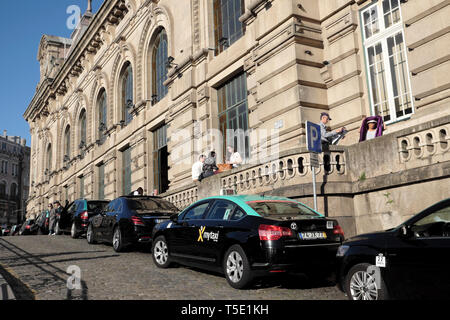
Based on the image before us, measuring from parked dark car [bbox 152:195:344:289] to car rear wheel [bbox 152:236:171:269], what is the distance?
2.00 ft

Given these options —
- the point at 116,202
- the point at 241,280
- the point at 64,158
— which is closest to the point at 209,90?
the point at 116,202

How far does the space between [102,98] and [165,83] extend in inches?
509

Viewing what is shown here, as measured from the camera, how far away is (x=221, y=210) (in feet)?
25.7

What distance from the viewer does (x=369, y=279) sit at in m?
5.50

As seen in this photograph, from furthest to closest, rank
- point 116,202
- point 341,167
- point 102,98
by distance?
1. point 102,98
2. point 116,202
3. point 341,167

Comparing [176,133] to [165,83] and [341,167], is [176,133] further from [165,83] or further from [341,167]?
[341,167]

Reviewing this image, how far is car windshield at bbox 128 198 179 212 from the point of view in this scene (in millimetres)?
11930

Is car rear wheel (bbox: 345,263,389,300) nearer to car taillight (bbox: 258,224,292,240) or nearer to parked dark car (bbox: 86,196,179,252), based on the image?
car taillight (bbox: 258,224,292,240)

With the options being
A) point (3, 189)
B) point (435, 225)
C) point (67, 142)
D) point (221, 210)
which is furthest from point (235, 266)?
point (3, 189)

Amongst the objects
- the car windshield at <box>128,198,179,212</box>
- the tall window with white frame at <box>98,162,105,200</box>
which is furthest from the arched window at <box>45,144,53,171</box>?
the car windshield at <box>128,198,179,212</box>

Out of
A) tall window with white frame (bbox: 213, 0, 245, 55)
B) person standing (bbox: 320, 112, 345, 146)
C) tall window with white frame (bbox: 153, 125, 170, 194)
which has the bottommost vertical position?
person standing (bbox: 320, 112, 345, 146)

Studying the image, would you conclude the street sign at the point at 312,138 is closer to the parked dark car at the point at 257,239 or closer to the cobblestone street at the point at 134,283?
the parked dark car at the point at 257,239

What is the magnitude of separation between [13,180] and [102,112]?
61.0m

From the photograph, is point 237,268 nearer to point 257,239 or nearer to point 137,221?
point 257,239
